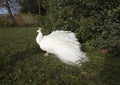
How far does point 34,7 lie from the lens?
24906mm

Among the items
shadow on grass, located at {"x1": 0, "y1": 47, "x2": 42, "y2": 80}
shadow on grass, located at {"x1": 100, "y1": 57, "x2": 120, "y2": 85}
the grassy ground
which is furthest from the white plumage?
shadow on grass, located at {"x1": 0, "y1": 47, "x2": 42, "y2": 80}

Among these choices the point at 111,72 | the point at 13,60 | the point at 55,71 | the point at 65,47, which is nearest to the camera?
the point at 111,72

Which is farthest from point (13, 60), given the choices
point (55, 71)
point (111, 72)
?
point (111, 72)

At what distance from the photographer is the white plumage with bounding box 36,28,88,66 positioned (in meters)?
5.21

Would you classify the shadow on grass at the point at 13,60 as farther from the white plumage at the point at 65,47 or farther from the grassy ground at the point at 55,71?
the white plumage at the point at 65,47

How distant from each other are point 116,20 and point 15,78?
327cm

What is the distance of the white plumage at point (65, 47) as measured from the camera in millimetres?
5211

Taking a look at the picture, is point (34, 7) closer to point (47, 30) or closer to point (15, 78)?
point (47, 30)

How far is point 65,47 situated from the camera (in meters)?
5.52

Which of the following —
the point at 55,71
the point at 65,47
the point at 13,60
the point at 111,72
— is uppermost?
the point at 65,47

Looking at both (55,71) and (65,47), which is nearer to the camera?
Answer: (55,71)

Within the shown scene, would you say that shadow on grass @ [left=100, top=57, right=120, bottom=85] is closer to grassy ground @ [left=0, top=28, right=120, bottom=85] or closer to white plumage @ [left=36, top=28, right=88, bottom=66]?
grassy ground @ [left=0, top=28, right=120, bottom=85]

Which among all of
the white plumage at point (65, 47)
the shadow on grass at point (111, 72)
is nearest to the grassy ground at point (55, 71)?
the shadow on grass at point (111, 72)

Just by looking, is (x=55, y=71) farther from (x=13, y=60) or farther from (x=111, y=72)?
(x=13, y=60)
